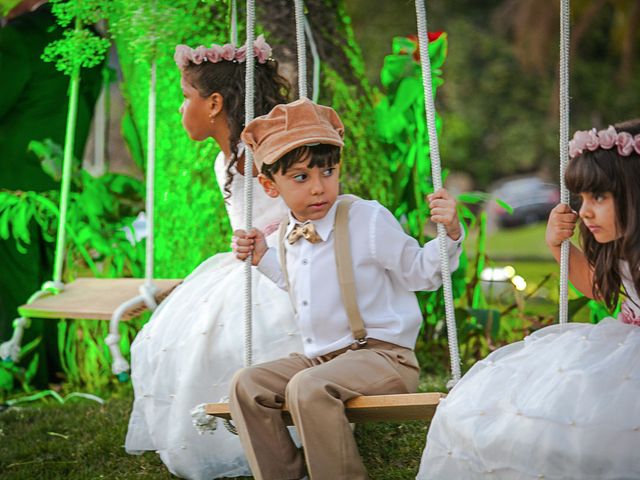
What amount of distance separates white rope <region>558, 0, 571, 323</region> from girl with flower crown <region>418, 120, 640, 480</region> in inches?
1.4

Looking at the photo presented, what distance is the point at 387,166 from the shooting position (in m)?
4.70

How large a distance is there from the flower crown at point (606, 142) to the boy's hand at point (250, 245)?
908 millimetres

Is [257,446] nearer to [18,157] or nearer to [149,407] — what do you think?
[149,407]

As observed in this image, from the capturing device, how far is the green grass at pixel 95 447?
3285 mm

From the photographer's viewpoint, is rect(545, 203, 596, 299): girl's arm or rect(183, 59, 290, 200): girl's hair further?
rect(183, 59, 290, 200): girl's hair

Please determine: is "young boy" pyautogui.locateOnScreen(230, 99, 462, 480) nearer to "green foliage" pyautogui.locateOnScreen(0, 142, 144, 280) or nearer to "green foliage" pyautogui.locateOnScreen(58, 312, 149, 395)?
"green foliage" pyautogui.locateOnScreen(58, 312, 149, 395)

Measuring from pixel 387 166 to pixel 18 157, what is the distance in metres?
1.75

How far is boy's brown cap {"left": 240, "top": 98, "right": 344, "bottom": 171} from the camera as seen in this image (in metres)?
2.60

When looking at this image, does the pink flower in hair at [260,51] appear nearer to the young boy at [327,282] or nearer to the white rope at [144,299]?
the young boy at [327,282]

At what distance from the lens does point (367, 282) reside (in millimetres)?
2648

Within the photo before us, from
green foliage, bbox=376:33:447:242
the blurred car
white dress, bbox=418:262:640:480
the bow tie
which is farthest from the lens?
the blurred car

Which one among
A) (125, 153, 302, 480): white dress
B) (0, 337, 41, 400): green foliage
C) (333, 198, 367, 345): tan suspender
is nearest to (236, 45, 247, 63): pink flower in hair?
(125, 153, 302, 480): white dress

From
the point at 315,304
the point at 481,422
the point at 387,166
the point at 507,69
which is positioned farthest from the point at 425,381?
the point at 507,69

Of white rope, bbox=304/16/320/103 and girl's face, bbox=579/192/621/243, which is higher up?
white rope, bbox=304/16/320/103
